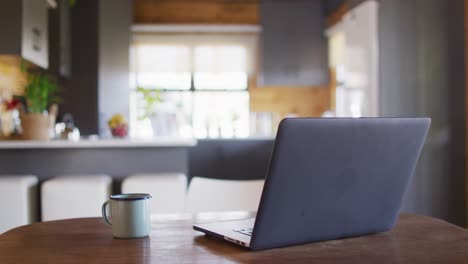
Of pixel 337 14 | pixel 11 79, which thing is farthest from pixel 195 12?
pixel 11 79

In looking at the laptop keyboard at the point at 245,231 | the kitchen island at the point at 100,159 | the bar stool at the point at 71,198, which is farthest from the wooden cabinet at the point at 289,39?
the laptop keyboard at the point at 245,231

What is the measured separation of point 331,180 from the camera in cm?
102

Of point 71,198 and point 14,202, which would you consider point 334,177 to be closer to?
point 71,198

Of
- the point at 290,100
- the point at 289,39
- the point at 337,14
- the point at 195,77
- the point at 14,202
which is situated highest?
the point at 337,14

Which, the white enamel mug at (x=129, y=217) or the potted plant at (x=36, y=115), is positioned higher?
the potted plant at (x=36, y=115)

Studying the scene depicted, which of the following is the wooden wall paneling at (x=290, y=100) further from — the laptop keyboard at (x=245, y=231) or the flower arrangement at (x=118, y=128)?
the laptop keyboard at (x=245, y=231)

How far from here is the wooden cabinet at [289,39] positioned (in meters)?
6.17

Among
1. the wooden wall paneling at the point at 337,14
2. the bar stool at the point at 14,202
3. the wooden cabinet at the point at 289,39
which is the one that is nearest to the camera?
the bar stool at the point at 14,202

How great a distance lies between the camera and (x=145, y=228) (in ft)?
3.74

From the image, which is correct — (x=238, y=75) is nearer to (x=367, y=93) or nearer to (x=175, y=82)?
(x=175, y=82)

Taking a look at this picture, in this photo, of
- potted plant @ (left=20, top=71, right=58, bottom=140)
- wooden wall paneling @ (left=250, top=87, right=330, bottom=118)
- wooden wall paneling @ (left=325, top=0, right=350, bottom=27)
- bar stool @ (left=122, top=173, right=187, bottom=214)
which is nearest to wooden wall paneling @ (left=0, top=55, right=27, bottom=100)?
potted plant @ (left=20, top=71, right=58, bottom=140)

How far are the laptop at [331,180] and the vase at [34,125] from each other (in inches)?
87.5

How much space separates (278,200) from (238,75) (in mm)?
5777

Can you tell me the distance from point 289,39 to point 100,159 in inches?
136
